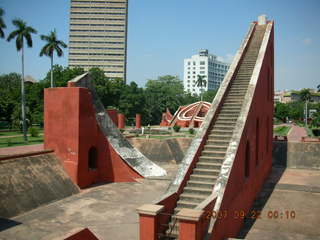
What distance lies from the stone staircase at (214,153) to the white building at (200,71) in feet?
363

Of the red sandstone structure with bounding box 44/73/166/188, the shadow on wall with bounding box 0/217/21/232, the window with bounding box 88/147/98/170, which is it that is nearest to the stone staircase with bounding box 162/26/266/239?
the shadow on wall with bounding box 0/217/21/232

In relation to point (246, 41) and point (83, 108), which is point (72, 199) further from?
point (246, 41)

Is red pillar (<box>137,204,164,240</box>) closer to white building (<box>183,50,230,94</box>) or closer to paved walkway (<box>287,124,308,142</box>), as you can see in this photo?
paved walkway (<box>287,124,308,142</box>)

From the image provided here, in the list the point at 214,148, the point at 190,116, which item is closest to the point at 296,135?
the point at 190,116

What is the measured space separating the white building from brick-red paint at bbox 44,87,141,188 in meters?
111

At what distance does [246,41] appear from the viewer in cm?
1434

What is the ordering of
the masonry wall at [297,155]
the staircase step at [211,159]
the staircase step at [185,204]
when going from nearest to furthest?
the staircase step at [185,204], the staircase step at [211,159], the masonry wall at [297,155]

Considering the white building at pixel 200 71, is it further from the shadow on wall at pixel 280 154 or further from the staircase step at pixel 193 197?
the staircase step at pixel 193 197

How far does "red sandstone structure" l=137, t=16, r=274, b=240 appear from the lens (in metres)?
5.55

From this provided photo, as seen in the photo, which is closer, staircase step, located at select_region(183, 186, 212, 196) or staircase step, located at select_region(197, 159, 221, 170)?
staircase step, located at select_region(183, 186, 212, 196)

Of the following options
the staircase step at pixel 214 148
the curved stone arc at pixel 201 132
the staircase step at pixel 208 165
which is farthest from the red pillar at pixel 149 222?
the staircase step at pixel 214 148

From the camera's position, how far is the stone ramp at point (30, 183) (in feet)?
28.6

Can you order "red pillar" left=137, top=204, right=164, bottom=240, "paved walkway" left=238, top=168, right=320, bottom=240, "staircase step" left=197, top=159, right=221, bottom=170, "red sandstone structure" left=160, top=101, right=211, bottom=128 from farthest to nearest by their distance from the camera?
1. "red sandstone structure" left=160, top=101, right=211, bottom=128
2. "paved walkway" left=238, top=168, right=320, bottom=240
3. "staircase step" left=197, top=159, right=221, bottom=170
4. "red pillar" left=137, top=204, right=164, bottom=240

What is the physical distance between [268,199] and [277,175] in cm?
457
